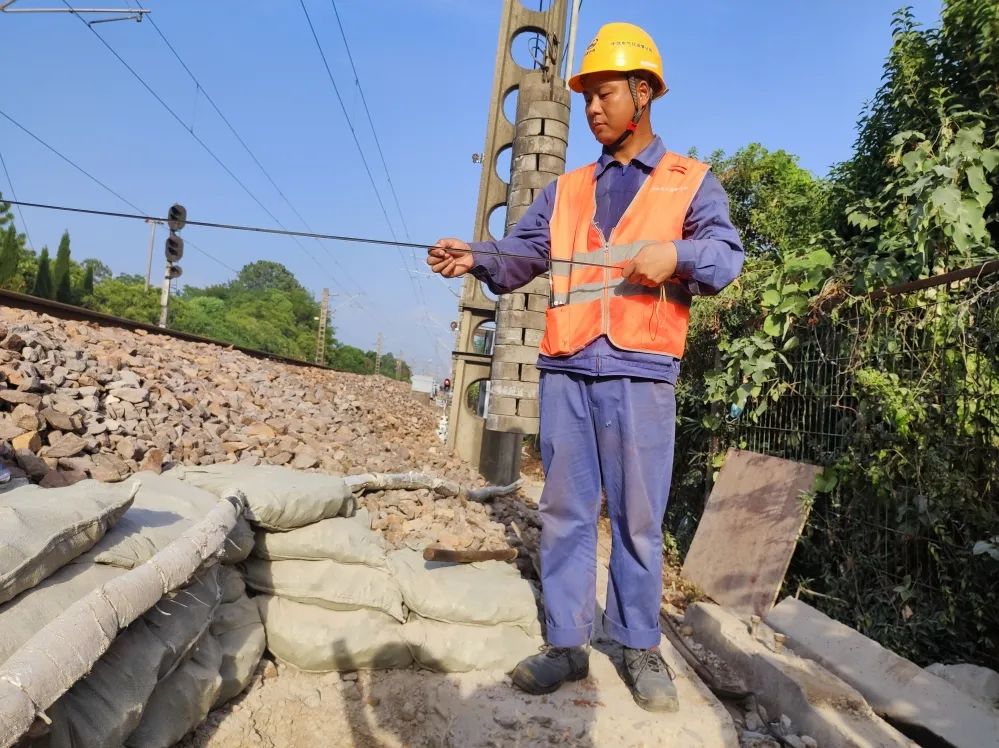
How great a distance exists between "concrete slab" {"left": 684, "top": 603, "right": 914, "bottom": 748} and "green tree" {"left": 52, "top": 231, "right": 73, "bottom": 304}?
35816 millimetres

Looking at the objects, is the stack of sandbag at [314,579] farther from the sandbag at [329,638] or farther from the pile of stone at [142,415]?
the pile of stone at [142,415]

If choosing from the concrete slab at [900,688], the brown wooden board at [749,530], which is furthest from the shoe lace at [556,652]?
the brown wooden board at [749,530]

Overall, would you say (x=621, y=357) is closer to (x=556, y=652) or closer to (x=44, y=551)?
(x=556, y=652)

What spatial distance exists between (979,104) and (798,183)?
2.96 meters

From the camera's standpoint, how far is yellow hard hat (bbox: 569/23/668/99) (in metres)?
2.17

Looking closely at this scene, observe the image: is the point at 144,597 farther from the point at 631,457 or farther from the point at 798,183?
the point at 798,183

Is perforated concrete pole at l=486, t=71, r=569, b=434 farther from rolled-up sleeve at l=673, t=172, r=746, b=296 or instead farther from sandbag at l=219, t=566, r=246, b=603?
sandbag at l=219, t=566, r=246, b=603

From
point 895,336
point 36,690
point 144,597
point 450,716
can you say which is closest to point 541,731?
point 450,716

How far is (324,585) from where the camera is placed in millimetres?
2309

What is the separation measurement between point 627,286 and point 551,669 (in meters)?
1.27

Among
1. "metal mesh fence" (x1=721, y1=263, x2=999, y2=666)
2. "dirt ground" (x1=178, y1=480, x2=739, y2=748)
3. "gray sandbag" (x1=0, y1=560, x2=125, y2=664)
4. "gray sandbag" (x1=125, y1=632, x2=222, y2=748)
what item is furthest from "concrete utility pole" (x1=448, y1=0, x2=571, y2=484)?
"gray sandbag" (x1=0, y1=560, x2=125, y2=664)

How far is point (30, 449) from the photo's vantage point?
8.38ft

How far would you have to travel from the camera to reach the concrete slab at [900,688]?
84.3 inches

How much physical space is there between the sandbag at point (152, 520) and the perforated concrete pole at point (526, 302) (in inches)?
155
